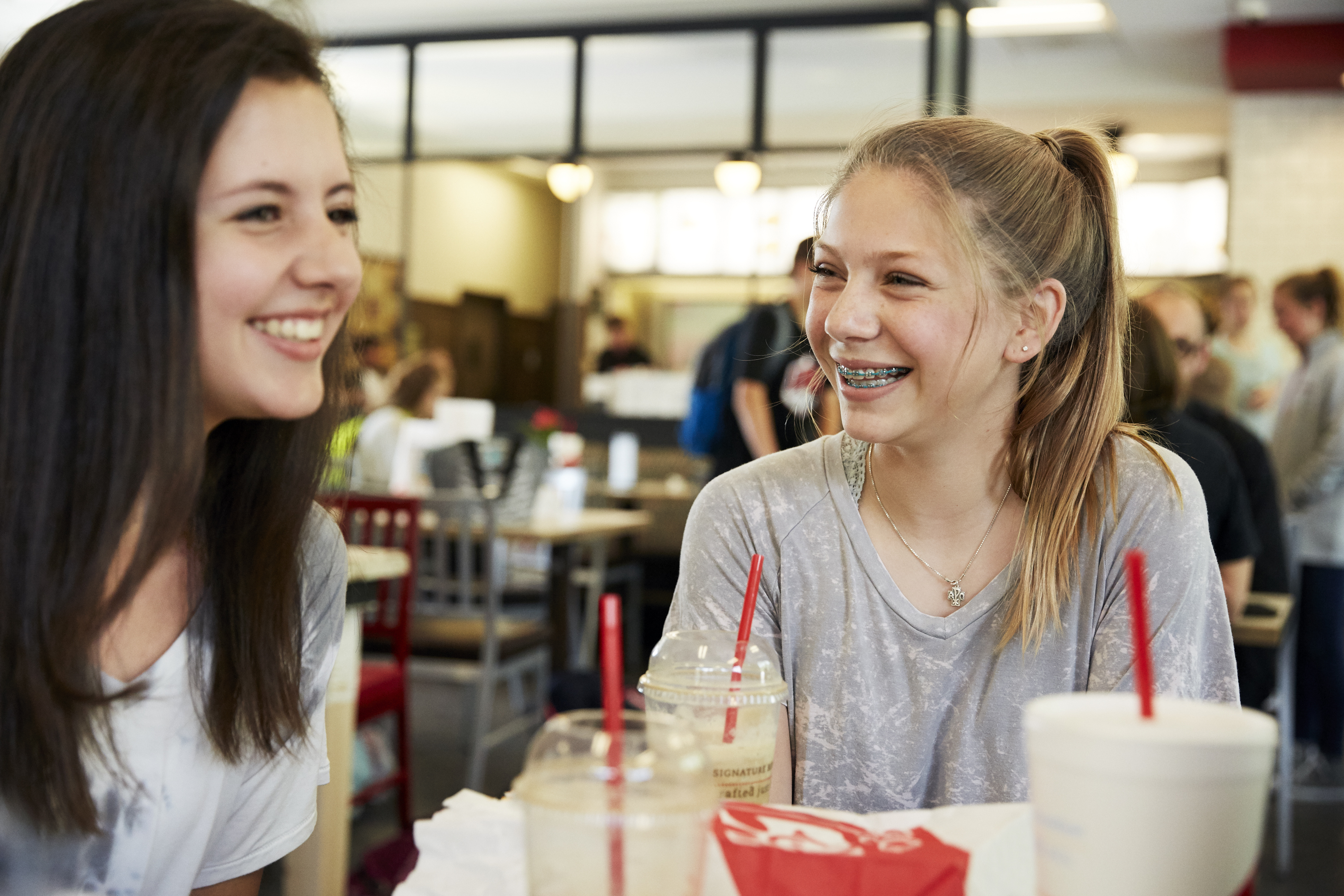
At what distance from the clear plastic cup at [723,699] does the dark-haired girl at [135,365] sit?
351 millimetres

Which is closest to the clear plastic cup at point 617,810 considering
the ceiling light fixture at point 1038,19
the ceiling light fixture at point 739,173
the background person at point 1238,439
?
the background person at point 1238,439

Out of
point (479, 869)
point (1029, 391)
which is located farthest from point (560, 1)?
point (479, 869)

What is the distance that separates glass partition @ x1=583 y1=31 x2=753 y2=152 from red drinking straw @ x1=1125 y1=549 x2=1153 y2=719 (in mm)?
7020

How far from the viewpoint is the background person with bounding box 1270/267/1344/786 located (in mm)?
4121

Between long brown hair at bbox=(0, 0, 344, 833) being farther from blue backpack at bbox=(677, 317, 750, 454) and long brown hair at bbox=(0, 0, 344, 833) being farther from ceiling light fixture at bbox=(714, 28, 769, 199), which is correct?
ceiling light fixture at bbox=(714, 28, 769, 199)

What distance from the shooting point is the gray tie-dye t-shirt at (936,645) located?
119 cm

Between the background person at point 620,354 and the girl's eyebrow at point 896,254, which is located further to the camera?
the background person at point 620,354

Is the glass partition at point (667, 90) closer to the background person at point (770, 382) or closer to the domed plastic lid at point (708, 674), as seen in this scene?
the background person at point (770, 382)

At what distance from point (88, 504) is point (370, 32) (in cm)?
769

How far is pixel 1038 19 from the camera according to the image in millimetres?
6859

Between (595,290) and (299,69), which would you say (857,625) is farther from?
(595,290)

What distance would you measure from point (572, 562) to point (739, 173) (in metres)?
3.48

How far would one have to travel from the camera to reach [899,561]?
4.22ft

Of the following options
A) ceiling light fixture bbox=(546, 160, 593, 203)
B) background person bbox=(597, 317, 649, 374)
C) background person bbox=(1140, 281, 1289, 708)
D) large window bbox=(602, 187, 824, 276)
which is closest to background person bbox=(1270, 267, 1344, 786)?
background person bbox=(1140, 281, 1289, 708)
